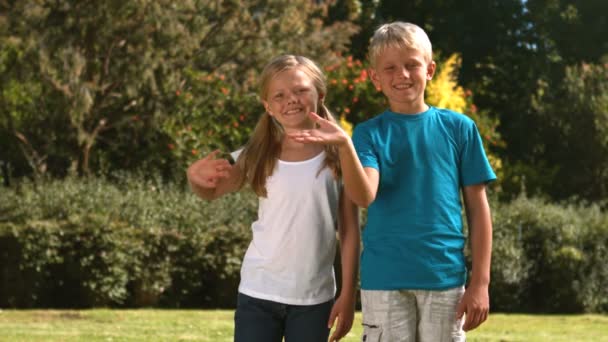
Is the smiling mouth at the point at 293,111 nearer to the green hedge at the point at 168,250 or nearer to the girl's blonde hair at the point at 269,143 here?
the girl's blonde hair at the point at 269,143

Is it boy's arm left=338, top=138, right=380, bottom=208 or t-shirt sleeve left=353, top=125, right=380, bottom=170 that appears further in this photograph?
t-shirt sleeve left=353, top=125, right=380, bottom=170

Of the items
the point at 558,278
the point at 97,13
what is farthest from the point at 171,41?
the point at 558,278

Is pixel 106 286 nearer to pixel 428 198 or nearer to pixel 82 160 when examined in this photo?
pixel 82 160

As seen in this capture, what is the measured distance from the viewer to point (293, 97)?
136 inches

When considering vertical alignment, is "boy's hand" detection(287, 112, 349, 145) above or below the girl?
above

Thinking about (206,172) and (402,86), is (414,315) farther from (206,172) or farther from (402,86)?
(206,172)

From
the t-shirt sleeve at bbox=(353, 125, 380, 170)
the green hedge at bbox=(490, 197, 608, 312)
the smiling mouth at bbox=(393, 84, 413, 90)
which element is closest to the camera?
Answer: the t-shirt sleeve at bbox=(353, 125, 380, 170)

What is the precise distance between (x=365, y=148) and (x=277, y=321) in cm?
69

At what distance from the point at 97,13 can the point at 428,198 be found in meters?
10.6

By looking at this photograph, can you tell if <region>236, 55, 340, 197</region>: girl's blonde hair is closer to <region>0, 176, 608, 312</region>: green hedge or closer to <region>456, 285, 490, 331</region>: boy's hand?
<region>456, 285, 490, 331</region>: boy's hand

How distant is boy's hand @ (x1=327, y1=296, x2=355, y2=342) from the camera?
11.0 ft

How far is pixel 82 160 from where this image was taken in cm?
1447

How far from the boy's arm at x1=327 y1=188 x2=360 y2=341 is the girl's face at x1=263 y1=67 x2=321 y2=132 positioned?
0.30 meters

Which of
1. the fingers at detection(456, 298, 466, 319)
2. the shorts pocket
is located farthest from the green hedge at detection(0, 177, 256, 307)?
the fingers at detection(456, 298, 466, 319)
